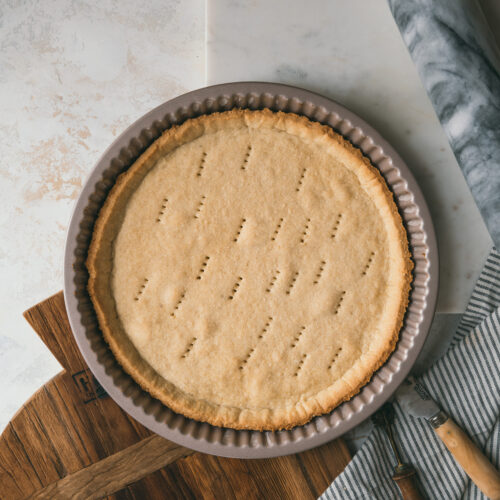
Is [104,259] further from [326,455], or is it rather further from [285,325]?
[326,455]

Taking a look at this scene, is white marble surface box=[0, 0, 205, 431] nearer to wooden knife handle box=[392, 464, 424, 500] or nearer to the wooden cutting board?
the wooden cutting board

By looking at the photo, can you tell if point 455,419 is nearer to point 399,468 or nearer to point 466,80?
point 399,468


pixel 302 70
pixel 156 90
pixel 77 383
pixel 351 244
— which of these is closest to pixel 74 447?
pixel 77 383

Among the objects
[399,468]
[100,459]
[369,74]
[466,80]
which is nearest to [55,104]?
[369,74]

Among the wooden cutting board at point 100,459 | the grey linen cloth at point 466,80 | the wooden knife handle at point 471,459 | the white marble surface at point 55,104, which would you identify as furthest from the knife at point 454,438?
the white marble surface at point 55,104

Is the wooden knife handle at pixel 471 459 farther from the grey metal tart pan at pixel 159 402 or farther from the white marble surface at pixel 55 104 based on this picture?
the white marble surface at pixel 55 104

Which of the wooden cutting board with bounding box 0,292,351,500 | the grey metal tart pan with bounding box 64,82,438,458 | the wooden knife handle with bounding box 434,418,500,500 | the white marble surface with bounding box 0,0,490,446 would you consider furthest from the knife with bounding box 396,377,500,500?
the white marble surface with bounding box 0,0,490,446

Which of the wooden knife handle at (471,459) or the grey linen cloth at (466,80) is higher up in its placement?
the grey linen cloth at (466,80)
